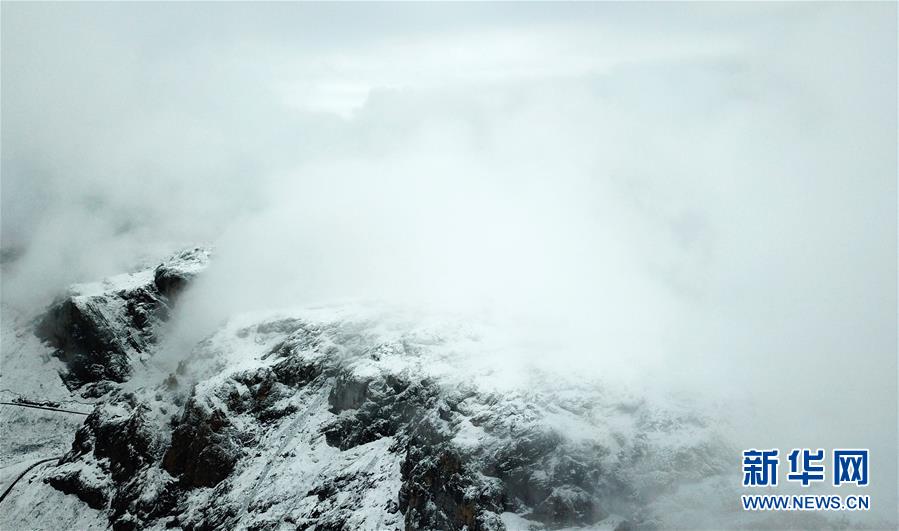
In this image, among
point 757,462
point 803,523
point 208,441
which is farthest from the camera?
point 208,441

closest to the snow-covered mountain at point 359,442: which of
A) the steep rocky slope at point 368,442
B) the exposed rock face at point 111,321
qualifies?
the steep rocky slope at point 368,442

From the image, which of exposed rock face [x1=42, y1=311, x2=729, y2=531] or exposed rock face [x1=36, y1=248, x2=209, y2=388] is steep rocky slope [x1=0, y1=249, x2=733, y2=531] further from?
exposed rock face [x1=36, y1=248, x2=209, y2=388]

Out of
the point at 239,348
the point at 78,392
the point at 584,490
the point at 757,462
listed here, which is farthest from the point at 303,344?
the point at 757,462

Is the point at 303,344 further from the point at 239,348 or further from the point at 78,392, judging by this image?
the point at 78,392

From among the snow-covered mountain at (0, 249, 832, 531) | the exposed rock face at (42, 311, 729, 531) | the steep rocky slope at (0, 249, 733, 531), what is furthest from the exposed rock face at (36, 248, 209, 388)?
the exposed rock face at (42, 311, 729, 531)

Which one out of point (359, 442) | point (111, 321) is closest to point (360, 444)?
point (359, 442)
